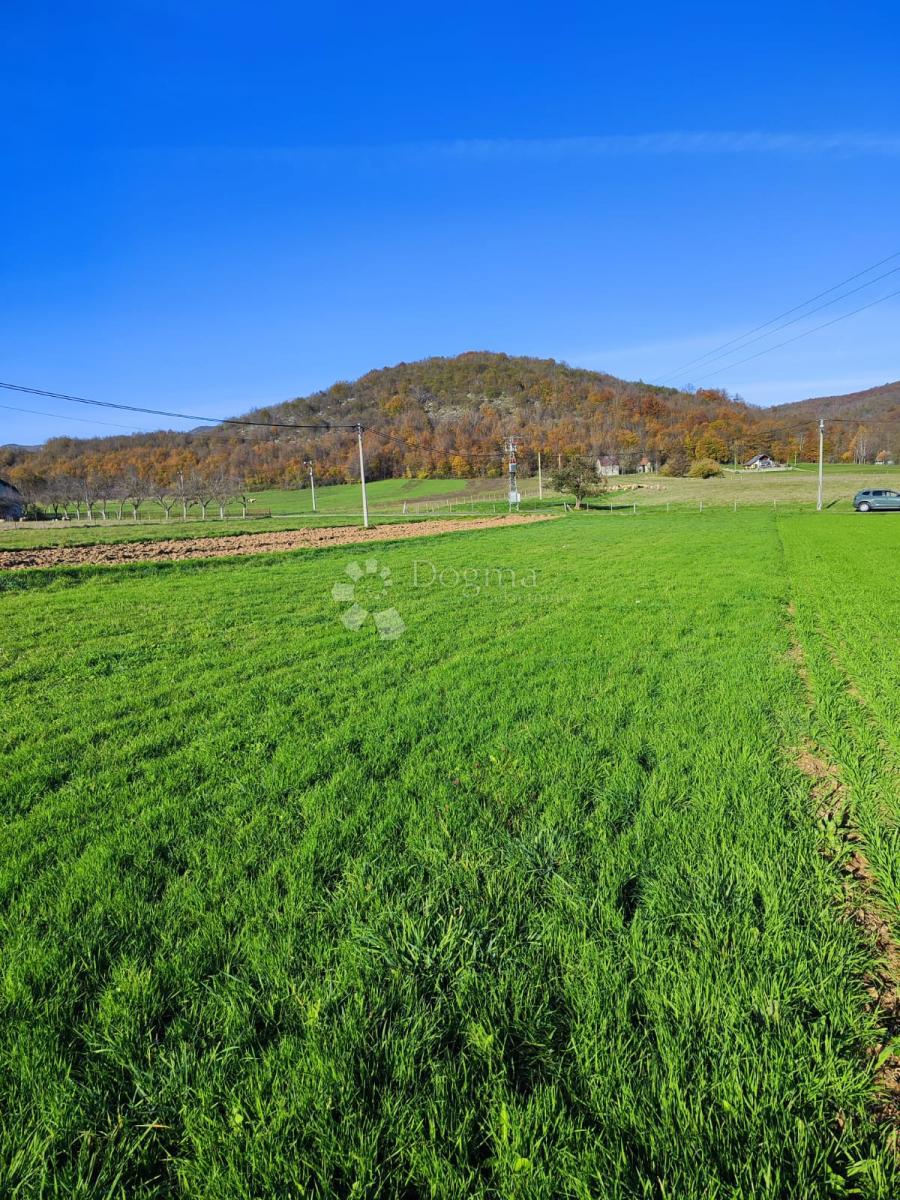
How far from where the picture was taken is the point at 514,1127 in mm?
1796

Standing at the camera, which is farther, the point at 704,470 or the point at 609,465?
the point at 609,465

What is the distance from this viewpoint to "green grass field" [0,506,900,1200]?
1798mm

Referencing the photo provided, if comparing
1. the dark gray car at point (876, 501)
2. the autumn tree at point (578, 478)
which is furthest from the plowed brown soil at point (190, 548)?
the dark gray car at point (876, 501)

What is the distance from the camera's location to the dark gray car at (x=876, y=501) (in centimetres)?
4591

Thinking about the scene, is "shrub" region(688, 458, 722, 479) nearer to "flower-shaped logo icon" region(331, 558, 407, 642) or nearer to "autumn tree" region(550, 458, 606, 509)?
"autumn tree" region(550, 458, 606, 509)

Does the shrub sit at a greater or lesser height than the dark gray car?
greater

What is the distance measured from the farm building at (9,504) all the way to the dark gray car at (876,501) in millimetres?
88592

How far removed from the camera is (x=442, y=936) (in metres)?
2.70

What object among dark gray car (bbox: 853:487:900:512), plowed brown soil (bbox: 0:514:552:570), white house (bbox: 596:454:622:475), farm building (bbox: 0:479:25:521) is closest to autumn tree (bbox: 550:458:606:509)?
dark gray car (bbox: 853:487:900:512)

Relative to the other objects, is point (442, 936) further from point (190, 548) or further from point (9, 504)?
point (9, 504)

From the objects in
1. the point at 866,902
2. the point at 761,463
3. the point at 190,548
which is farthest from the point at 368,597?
the point at 761,463

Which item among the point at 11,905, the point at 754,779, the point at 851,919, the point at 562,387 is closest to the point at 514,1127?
the point at 851,919

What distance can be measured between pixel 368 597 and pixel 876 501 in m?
50.4

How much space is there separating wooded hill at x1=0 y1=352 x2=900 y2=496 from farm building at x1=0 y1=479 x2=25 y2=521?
20.3 m
